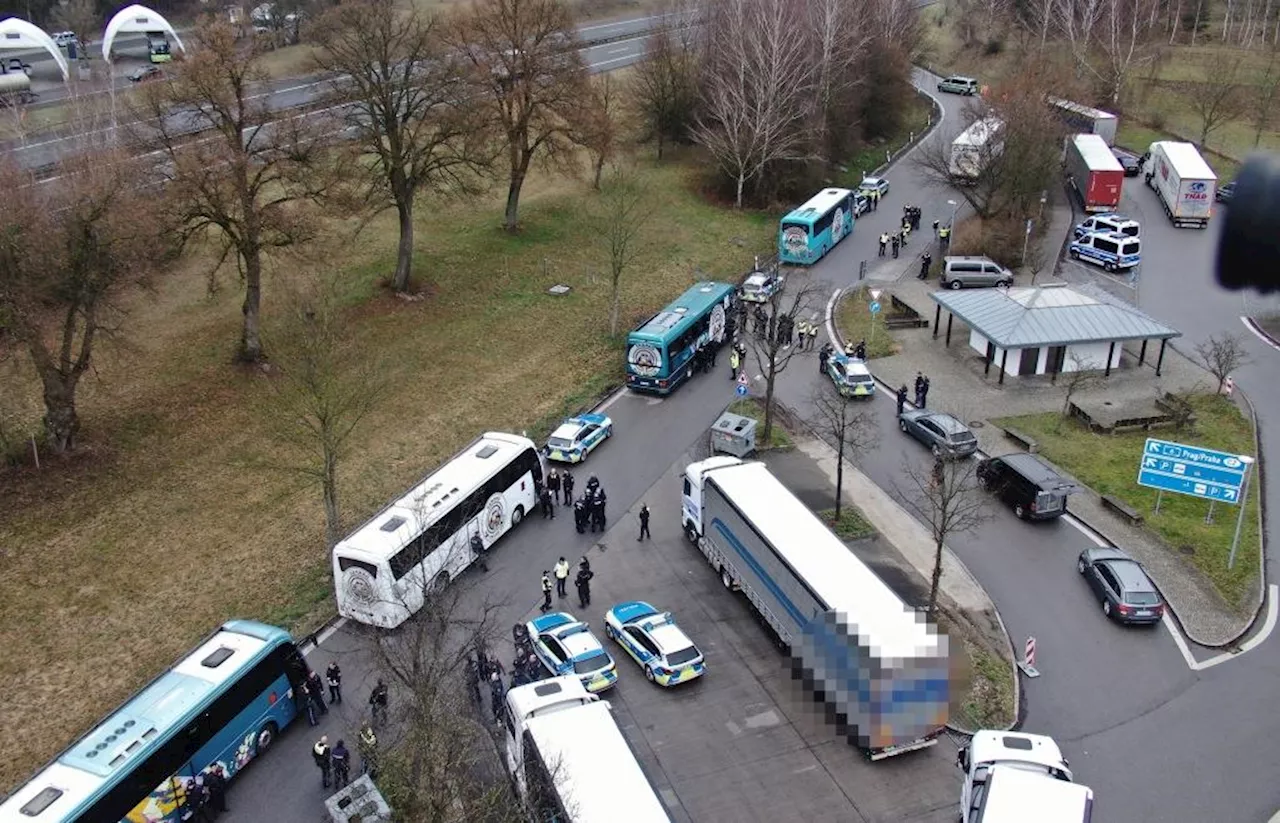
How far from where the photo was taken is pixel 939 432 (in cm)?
3434

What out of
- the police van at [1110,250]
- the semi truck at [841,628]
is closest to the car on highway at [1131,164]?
the police van at [1110,250]

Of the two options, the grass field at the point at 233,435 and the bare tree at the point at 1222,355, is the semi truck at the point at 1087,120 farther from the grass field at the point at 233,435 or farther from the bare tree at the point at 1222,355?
the bare tree at the point at 1222,355

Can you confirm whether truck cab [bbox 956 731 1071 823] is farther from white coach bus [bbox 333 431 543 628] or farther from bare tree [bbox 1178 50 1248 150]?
bare tree [bbox 1178 50 1248 150]

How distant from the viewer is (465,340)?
43.5 metres

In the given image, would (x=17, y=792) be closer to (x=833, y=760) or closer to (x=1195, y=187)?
(x=833, y=760)

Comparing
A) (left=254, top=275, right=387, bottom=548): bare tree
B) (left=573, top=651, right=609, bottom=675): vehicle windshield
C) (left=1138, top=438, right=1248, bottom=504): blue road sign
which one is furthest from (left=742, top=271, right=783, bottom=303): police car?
(left=573, top=651, right=609, bottom=675): vehicle windshield

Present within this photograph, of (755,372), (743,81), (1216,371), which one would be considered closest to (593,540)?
(755,372)

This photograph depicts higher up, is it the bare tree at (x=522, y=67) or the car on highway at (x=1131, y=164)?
the bare tree at (x=522, y=67)

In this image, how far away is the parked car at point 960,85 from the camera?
287 feet

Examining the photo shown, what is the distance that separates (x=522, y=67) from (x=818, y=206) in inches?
664

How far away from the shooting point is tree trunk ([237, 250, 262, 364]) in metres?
38.4

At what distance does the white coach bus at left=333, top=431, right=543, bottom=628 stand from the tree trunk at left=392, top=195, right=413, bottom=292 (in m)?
17.9

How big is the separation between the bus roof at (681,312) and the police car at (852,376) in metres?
5.63

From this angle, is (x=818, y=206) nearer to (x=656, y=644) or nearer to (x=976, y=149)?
(x=976, y=149)
